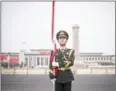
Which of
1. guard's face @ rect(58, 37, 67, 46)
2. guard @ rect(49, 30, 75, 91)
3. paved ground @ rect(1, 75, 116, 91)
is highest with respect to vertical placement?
guard's face @ rect(58, 37, 67, 46)

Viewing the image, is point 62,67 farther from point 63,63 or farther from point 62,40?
point 62,40

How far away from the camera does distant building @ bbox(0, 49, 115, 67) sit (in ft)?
12.2

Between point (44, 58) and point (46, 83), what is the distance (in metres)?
0.73

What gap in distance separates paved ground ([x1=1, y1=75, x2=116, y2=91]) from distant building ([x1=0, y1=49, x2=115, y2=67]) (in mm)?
253

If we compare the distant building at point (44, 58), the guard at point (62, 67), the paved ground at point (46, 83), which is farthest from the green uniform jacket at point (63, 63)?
the paved ground at point (46, 83)

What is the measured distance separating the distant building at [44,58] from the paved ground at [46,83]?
0.25 meters

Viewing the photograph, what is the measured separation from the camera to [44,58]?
3725mm

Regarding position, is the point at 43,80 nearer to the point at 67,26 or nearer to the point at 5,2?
the point at 67,26

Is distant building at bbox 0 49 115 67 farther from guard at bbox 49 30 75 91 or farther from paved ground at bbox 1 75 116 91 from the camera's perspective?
guard at bbox 49 30 75 91

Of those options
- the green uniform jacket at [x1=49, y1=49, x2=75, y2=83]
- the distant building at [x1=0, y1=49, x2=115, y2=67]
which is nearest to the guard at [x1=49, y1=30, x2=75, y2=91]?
the green uniform jacket at [x1=49, y1=49, x2=75, y2=83]

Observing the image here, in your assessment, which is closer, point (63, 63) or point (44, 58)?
point (63, 63)

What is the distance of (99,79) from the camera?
432 cm

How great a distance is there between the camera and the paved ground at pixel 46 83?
4055 mm

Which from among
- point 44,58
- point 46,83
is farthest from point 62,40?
point 46,83
